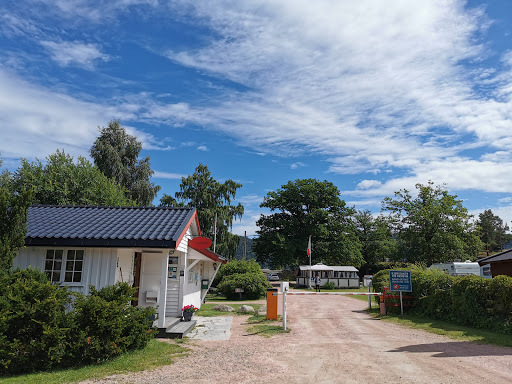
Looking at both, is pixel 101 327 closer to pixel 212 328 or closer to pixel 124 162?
pixel 212 328

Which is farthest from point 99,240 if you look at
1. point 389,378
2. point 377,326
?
point 377,326

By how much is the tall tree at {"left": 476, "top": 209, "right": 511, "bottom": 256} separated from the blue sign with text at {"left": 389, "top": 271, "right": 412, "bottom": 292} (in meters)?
71.9

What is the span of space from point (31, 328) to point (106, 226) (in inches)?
168

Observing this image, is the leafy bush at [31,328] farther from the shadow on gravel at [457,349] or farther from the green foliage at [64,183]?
the green foliage at [64,183]

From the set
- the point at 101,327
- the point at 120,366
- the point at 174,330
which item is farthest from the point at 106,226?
the point at 120,366

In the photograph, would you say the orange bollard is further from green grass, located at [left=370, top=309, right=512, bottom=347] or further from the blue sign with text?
the blue sign with text

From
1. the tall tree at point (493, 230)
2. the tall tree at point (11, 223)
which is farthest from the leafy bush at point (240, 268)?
the tall tree at point (493, 230)

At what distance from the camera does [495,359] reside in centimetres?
779

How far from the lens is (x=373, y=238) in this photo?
56531 millimetres

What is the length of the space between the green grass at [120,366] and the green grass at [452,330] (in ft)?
25.5

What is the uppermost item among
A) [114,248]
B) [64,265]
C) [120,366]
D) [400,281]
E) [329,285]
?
[114,248]

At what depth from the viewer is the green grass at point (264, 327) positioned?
36.4 feet

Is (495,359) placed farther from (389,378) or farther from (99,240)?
(99,240)

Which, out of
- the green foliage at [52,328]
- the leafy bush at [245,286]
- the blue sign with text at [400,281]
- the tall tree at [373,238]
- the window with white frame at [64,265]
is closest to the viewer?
the green foliage at [52,328]
